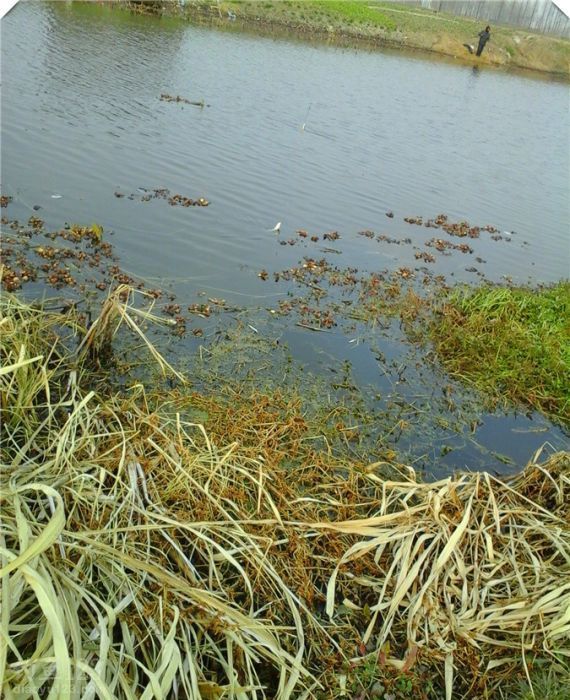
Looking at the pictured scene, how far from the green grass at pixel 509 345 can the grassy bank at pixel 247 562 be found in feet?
6.00

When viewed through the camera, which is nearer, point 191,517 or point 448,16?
point 191,517

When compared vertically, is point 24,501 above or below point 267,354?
above

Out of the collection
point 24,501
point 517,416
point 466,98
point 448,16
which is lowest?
point 517,416

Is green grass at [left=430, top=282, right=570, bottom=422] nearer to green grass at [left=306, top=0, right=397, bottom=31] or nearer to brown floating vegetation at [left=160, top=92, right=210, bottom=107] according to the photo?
brown floating vegetation at [left=160, top=92, right=210, bottom=107]

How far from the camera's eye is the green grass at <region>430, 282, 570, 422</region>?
272 inches

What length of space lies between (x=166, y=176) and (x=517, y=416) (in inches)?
315

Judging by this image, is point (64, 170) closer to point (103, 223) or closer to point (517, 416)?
point (103, 223)

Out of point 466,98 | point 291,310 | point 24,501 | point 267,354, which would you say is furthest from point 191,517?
point 466,98

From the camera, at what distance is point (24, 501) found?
3354mm

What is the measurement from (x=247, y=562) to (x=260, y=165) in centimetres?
1089

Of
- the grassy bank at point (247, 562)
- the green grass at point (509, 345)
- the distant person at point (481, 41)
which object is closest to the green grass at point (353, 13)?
the distant person at point (481, 41)

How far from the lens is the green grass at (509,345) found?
6898 mm

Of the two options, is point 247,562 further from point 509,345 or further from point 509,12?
point 509,12

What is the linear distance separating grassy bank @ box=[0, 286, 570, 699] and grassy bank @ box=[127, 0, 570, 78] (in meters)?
37.0
